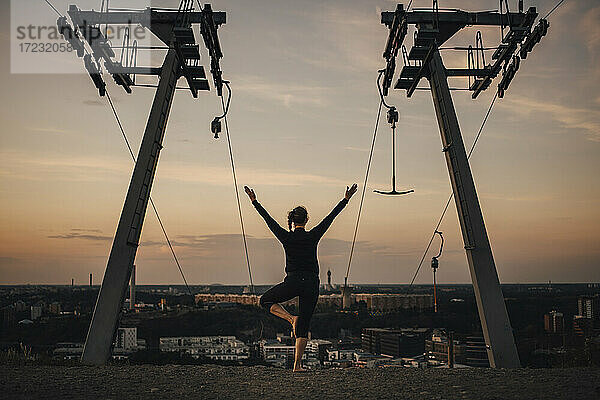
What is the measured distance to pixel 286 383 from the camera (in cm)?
815

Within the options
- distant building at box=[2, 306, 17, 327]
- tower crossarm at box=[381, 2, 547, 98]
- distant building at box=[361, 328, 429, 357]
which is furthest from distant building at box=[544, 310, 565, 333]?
distant building at box=[2, 306, 17, 327]

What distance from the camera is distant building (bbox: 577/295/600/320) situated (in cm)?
1900

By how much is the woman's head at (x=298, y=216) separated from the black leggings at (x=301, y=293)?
71cm

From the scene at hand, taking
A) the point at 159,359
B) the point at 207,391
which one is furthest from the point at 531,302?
the point at 207,391

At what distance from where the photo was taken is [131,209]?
11680 millimetres

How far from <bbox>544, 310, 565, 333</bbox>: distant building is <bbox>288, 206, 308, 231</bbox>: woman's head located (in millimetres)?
10300

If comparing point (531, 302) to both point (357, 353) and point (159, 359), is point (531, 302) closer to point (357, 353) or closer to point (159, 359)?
point (357, 353)

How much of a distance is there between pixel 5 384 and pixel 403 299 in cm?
2201

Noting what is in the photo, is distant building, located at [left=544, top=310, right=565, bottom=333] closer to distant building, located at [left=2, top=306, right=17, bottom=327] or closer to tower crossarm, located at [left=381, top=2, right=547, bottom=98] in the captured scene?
tower crossarm, located at [left=381, top=2, right=547, bottom=98]

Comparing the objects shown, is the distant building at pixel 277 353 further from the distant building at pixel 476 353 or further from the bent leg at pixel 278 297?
the bent leg at pixel 278 297

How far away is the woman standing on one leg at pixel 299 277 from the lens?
29.3 feet

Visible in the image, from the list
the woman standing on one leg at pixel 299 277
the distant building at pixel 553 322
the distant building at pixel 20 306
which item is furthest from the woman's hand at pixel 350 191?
the distant building at pixel 20 306

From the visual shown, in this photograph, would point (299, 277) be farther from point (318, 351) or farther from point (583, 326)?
point (583, 326)

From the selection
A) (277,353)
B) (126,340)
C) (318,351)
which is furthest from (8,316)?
(318,351)
